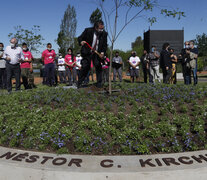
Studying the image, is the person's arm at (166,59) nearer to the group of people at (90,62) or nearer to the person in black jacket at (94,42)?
the group of people at (90,62)

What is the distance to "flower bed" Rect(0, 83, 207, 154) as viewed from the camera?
130 inches

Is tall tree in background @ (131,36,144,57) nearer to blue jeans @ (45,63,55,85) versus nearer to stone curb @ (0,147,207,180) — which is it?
blue jeans @ (45,63,55,85)

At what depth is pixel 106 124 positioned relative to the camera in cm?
379

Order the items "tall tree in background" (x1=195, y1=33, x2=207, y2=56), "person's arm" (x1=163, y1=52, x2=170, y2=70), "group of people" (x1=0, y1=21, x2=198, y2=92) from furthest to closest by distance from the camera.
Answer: "tall tree in background" (x1=195, y1=33, x2=207, y2=56) < "person's arm" (x1=163, y1=52, x2=170, y2=70) < "group of people" (x1=0, y1=21, x2=198, y2=92)

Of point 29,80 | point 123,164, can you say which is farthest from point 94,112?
point 29,80

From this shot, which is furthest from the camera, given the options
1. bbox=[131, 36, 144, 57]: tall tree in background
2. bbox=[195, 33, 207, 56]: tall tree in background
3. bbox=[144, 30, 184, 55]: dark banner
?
bbox=[195, 33, 207, 56]: tall tree in background

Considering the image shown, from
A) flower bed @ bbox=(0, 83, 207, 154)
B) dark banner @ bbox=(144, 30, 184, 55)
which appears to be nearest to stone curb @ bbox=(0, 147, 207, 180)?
flower bed @ bbox=(0, 83, 207, 154)


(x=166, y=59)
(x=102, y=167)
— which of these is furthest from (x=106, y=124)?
(x=166, y=59)

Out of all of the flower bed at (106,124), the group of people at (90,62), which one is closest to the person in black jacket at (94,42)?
the group of people at (90,62)

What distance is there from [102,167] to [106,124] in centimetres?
124

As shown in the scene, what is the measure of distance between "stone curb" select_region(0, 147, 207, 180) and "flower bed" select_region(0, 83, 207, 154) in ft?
1.22

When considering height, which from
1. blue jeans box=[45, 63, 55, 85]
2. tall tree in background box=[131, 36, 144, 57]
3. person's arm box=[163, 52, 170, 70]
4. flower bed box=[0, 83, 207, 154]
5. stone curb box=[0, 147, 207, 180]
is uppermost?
tall tree in background box=[131, 36, 144, 57]

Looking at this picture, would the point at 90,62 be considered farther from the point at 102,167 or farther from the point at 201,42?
the point at 201,42

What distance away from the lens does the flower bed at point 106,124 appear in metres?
3.29
